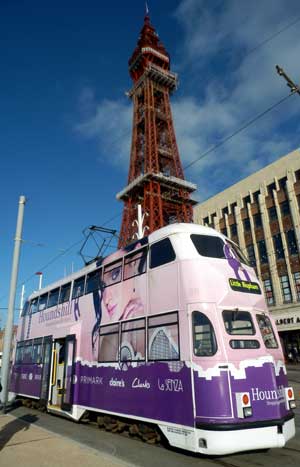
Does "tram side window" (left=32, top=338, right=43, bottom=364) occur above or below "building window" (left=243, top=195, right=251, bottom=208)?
below

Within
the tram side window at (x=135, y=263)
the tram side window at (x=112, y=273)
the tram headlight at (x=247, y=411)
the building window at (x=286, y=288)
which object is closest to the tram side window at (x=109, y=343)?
the tram side window at (x=112, y=273)

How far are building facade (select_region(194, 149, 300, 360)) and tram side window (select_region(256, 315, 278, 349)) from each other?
82.4ft

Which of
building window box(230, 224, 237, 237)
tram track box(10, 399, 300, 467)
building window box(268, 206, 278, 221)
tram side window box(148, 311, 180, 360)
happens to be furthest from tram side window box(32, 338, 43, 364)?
building window box(230, 224, 237, 237)

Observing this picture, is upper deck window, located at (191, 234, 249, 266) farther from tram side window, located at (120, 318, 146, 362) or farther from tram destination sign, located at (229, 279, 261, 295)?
tram side window, located at (120, 318, 146, 362)

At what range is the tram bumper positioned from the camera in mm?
5660

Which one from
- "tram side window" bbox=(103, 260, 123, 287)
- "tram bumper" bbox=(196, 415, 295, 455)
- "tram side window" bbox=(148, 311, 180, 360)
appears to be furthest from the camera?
"tram side window" bbox=(103, 260, 123, 287)

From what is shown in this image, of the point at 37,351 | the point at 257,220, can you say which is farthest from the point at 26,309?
the point at 257,220

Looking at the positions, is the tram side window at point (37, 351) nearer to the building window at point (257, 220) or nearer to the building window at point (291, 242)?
the building window at point (291, 242)

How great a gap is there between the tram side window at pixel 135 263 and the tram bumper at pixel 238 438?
145 inches

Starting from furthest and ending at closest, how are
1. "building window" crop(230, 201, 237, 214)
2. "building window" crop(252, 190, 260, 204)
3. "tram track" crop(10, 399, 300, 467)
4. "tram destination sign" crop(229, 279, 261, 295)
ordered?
"building window" crop(230, 201, 237, 214) < "building window" crop(252, 190, 260, 204) < "tram destination sign" crop(229, 279, 261, 295) < "tram track" crop(10, 399, 300, 467)

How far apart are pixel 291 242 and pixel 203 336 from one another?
91.5ft

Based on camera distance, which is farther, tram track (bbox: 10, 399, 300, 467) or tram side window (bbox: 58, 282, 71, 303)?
tram side window (bbox: 58, 282, 71, 303)

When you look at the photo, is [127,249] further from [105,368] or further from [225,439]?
[225,439]

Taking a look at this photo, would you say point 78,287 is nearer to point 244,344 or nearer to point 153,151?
point 244,344
